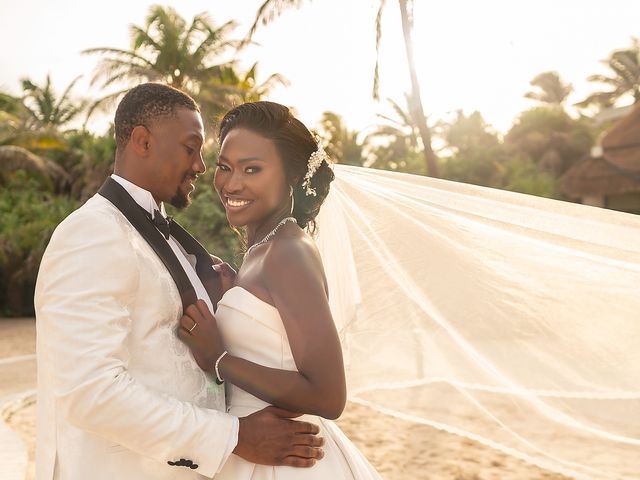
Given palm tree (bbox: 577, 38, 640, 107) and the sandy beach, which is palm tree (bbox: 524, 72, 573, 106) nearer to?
palm tree (bbox: 577, 38, 640, 107)

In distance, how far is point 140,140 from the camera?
244 centimetres

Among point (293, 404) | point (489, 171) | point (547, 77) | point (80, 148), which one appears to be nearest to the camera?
point (293, 404)

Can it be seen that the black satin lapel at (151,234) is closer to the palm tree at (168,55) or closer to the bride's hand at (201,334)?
the bride's hand at (201,334)

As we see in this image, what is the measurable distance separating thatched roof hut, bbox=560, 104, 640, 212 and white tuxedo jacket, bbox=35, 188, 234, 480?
22884 millimetres

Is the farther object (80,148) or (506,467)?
(80,148)

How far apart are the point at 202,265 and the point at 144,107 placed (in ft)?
2.15

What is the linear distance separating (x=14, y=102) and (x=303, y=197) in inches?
1359

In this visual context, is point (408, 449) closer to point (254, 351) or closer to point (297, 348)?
point (254, 351)

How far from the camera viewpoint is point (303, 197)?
107 inches

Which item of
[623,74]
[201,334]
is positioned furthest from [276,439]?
[623,74]

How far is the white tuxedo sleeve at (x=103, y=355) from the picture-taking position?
6.36ft

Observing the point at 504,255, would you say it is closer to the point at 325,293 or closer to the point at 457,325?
the point at 457,325

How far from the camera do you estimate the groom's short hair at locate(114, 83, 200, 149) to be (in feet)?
8.05

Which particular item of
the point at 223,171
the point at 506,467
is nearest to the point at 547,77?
the point at 506,467
